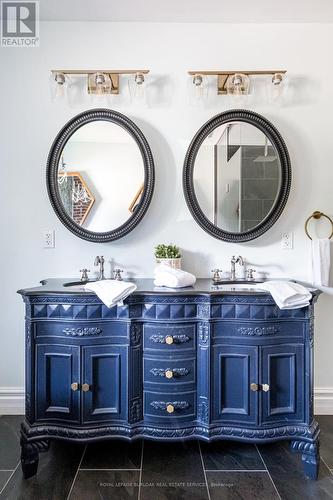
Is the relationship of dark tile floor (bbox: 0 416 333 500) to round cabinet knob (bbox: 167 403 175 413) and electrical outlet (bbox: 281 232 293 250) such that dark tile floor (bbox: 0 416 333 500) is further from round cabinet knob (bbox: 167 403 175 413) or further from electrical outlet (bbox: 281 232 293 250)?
electrical outlet (bbox: 281 232 293 250)

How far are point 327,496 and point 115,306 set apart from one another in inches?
53.9

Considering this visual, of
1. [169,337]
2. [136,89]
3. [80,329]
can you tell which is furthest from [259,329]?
[136,89]

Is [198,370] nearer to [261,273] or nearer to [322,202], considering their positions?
[261,273]

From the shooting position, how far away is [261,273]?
224 cm

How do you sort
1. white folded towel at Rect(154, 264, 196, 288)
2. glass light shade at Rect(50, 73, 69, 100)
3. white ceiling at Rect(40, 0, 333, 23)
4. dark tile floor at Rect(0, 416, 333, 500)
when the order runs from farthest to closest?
glass light shade at Rect(50, 73, 69, 100)
white ceiling at Rect(40, 0, 333, 23)
white folded towel at Rect(154, 264, 196, 288)
dark tile floor at Rect(0, 416, 333, 500)

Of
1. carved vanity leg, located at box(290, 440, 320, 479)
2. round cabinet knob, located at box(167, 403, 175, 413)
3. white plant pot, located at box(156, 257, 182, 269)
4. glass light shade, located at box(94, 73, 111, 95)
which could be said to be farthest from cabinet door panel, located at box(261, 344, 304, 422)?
glass light shade, located at box(94, 73, 111, 95)

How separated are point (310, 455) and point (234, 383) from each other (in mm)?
530

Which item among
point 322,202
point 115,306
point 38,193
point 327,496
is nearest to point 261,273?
point 322,202

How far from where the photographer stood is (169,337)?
1669mm

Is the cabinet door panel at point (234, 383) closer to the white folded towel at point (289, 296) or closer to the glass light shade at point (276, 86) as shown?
the white folded towel at point (289, 296)

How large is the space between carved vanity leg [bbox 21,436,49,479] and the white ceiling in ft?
8.46

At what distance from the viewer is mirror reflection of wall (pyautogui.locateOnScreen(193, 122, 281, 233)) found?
2174 millimetres

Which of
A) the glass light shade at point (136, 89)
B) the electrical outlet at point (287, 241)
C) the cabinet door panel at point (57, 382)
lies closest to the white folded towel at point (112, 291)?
the cabinet door panel at point (57, 382)

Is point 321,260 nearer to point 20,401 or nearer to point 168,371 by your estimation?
point 168,371
